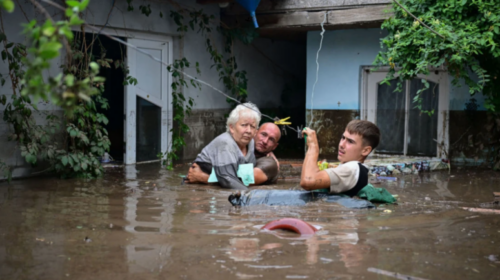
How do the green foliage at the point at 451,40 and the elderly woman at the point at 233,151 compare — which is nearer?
the elderly woman at the point at 233,151

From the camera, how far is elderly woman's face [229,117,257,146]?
23.2 feet

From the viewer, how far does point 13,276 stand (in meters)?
3.56

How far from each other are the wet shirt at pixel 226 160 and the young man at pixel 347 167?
4.85ft

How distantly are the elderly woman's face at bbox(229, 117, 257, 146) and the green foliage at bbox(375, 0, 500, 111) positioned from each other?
3010 mm

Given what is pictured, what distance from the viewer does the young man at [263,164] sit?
23.7 ft

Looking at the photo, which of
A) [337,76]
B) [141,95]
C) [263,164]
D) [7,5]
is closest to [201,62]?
[141,95]

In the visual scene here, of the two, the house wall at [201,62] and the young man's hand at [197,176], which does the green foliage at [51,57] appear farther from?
the house wall at [201,62]

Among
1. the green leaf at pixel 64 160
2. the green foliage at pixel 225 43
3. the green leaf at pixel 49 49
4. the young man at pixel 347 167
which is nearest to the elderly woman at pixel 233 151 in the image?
the young man at pixel 347 167

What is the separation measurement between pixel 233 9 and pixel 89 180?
536cm

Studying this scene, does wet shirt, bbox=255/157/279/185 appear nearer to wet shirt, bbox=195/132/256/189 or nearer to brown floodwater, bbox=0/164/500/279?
wet shirt, bbox=195/132/256/189

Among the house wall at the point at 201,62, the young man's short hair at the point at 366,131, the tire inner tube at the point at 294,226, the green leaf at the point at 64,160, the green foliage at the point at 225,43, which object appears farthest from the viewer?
the green foliage at the point at 225,43

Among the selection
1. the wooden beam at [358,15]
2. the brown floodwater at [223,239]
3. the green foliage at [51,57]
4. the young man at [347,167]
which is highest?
the wooden beam at [358,15]

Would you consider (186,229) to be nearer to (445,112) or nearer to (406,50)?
(406,50)

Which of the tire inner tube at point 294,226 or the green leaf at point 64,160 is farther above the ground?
the green leaf at point 64,160
